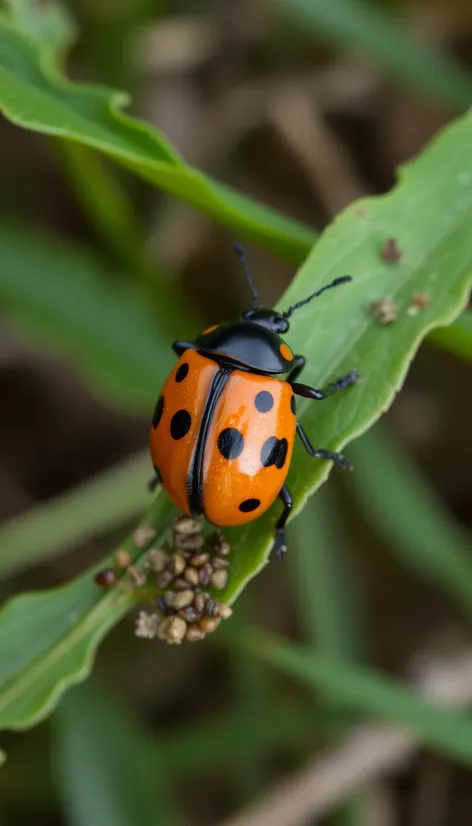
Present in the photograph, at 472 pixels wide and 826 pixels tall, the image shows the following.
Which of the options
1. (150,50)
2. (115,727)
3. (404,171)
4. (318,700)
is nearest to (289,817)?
(318,700)

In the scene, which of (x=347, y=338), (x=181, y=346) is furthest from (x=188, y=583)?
(x=181, y=346)

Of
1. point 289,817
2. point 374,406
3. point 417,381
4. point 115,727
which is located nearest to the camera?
point 374,406

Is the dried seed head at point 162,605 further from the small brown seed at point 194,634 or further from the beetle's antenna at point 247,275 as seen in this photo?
the beetle's antenna at point 247,275

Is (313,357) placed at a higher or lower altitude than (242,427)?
higher

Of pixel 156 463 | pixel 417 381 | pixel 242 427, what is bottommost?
pixel 417 381

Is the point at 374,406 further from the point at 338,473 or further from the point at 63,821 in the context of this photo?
the point at 63,821

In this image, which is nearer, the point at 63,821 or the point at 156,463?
the point at 156,463

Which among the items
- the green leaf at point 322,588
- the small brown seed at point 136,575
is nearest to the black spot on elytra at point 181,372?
the small brown seed at point 136,575

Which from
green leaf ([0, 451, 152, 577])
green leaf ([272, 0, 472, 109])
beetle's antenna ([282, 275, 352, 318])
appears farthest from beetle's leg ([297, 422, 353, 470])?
green leaf ([272, 0, 472, 109])
